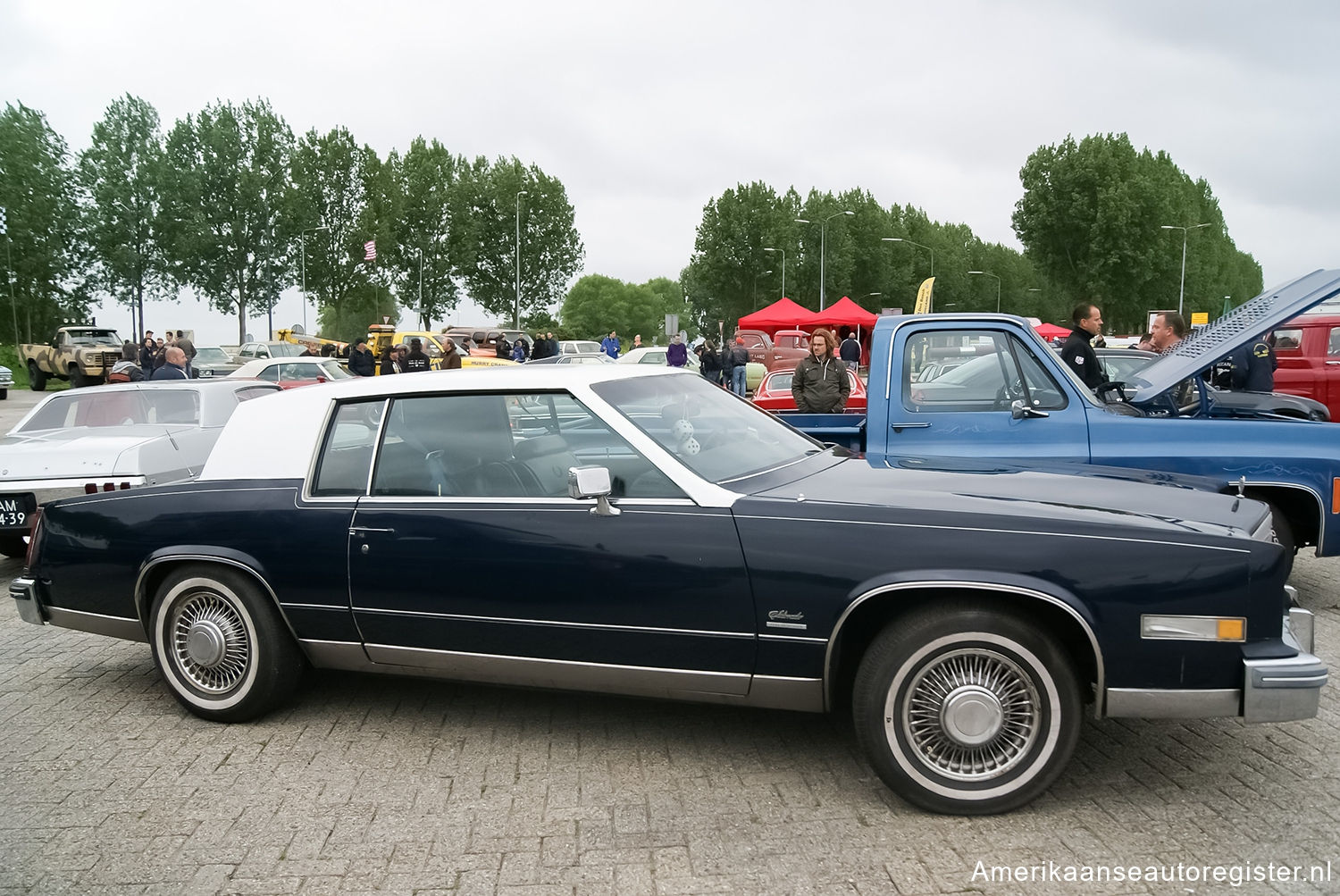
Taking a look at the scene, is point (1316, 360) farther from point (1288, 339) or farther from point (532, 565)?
point (532, 565)

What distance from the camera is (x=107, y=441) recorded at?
7.41 meters

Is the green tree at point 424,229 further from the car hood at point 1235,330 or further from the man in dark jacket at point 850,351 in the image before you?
the car hood at point 1235,330

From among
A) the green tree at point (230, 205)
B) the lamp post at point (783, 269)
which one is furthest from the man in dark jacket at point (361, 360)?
the lamp post at point (783, 269)

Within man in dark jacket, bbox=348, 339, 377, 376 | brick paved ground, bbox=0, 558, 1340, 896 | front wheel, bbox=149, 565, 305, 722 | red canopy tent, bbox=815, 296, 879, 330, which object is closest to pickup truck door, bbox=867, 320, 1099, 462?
brick paved ground, bbox=0, 558, 1340, 896

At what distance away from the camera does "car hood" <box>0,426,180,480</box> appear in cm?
706

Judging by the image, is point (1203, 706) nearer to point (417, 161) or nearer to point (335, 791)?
point (335, 791)

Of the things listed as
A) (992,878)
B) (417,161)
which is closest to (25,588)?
(992,878)

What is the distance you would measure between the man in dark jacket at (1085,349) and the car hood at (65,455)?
22.1 feet

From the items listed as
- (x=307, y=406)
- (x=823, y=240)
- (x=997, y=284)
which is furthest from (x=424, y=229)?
(x=307, y=406)

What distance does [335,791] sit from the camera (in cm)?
373

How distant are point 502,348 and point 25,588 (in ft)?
123

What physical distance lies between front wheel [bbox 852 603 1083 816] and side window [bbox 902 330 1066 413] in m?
2.93

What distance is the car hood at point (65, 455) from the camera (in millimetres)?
7059

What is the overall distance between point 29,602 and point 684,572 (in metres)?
3.34
